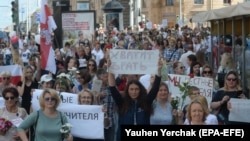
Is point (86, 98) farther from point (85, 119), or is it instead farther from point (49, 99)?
point (49, 99)

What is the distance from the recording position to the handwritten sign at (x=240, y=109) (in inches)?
336

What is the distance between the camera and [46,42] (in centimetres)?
1327

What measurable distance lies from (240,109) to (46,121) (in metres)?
2.54

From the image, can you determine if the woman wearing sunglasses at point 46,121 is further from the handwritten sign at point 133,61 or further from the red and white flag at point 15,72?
the red and white flag at point 15,72


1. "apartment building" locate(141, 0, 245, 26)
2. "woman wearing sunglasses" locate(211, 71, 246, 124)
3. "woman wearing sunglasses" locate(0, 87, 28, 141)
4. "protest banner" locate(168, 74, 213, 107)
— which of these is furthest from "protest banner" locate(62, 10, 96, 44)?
"apartment building" locate(141, 0, 245, 26)

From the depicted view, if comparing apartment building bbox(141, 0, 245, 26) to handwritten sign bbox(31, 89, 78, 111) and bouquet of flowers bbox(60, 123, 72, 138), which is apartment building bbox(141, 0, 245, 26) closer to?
handwritten sign bbox(31, 89, 78, 111)

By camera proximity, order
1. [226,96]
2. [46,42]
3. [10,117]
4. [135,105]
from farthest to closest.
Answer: [46,42] < [226,96] < [135,105] < [10,117]

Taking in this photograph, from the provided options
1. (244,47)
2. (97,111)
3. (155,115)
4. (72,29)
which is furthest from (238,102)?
(72,29)

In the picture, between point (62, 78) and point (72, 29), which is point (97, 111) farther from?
point (72, 29)

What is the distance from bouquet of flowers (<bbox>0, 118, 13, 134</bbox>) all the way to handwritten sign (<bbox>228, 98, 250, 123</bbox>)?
9.01 feet

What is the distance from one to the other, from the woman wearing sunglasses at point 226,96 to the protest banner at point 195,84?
69cm

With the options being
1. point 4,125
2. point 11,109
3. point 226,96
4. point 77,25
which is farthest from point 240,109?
point 77,25

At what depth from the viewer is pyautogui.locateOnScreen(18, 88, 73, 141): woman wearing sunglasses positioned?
734cm

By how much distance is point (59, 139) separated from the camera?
291 inches
